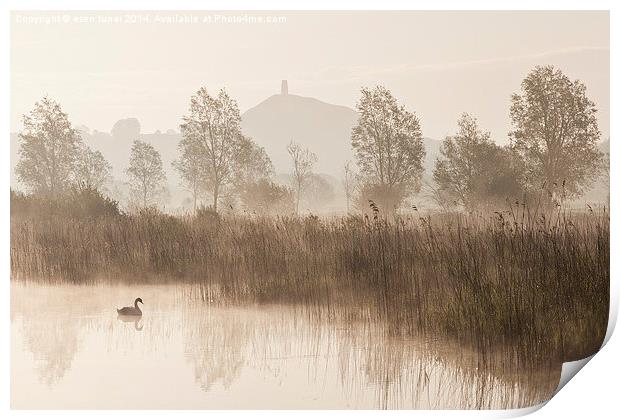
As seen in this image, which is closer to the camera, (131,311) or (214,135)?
(131,311)

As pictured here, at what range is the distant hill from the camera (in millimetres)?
5525

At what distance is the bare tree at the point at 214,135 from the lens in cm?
567

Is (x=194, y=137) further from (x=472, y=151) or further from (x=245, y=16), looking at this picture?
(x=472, y=151)

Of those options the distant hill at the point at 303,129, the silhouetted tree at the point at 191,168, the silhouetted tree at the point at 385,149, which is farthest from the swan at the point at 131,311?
the silhouetted tree at the point at 385,149

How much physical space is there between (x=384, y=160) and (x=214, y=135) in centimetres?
119

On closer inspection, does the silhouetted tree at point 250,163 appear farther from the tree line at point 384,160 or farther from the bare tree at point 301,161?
the bare tree at point 301,161

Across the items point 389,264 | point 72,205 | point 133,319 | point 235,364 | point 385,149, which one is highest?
point 385,149

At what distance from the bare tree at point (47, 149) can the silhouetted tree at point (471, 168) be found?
2485mm

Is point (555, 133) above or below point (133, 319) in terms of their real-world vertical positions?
above

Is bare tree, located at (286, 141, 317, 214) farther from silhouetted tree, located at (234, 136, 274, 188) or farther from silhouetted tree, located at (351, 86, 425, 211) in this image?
silhouetted tree, located at (351, 86, 425, 211)

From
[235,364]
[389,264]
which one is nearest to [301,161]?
[389,264]

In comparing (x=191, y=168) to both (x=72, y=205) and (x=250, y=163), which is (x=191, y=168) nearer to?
(x=250, y=163)

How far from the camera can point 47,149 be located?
562 cm

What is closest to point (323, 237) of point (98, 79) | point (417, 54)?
point (417, 54)
